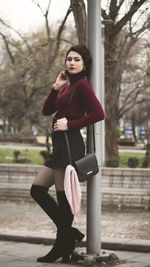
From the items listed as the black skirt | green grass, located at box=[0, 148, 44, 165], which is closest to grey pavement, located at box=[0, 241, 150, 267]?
the black skirt

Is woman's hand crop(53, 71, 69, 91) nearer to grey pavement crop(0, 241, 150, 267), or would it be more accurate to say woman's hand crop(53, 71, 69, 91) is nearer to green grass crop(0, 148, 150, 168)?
grey pavement crop(0, 241, 150, 267)

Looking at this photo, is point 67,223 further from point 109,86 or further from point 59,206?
point 109,86

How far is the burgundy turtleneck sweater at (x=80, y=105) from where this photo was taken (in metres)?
5.38

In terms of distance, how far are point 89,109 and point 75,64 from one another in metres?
0.48

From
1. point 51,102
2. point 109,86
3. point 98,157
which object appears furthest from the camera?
point 109,86

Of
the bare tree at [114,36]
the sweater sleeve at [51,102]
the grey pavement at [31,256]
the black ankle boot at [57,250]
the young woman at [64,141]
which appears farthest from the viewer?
the bare tree at [114,36]

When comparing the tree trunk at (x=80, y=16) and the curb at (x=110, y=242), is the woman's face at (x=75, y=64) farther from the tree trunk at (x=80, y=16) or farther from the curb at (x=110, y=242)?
the tree trunk at (x=80, y=16)

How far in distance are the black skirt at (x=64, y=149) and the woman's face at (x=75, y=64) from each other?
578 mm

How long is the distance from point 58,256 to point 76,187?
789 mm

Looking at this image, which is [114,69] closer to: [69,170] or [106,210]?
[106,210]

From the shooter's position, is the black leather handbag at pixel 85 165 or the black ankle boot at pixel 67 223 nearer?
the black leather handbag at pixel 85 165

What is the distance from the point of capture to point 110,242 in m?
6.99

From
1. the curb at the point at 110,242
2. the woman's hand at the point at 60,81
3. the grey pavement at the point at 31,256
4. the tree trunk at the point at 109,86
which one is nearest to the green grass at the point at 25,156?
the tree trunk at the point at 109,86

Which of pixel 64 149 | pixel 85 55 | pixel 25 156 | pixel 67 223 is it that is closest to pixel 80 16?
pixel 25 156
